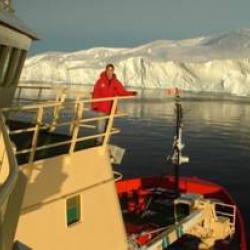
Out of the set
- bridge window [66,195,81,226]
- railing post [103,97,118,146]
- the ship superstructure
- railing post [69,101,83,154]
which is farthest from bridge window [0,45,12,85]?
bridge window [66,195,81,226]

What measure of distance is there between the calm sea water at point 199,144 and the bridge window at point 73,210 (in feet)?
61.4

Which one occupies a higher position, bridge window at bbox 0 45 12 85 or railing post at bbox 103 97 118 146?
bridge window at bbox 0 45 12 85

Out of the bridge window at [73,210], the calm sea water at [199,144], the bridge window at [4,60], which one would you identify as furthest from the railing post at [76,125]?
the calm sea water at [199,144]

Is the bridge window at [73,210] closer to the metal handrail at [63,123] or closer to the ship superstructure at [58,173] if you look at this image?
the ship superstructure at [58,173]

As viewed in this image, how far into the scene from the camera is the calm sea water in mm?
42875

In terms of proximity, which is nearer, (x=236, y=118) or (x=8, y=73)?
(x=8, y=73)

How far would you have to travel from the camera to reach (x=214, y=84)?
165 m

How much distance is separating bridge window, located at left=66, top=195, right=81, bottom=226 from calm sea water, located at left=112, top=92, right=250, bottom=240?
61.4ft

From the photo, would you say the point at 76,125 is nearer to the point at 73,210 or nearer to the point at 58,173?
the point at 58,173

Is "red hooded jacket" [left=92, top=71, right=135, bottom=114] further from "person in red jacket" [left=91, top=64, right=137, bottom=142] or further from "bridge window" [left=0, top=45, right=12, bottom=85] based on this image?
"bridge window" [left=0, top=45, right=12, bottom=85]

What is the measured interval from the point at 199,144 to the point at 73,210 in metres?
50.2

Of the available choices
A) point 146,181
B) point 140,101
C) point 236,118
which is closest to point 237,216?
point 146,181

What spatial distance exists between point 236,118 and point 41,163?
8336cm

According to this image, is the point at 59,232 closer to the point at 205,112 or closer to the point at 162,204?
the point at 162,204
